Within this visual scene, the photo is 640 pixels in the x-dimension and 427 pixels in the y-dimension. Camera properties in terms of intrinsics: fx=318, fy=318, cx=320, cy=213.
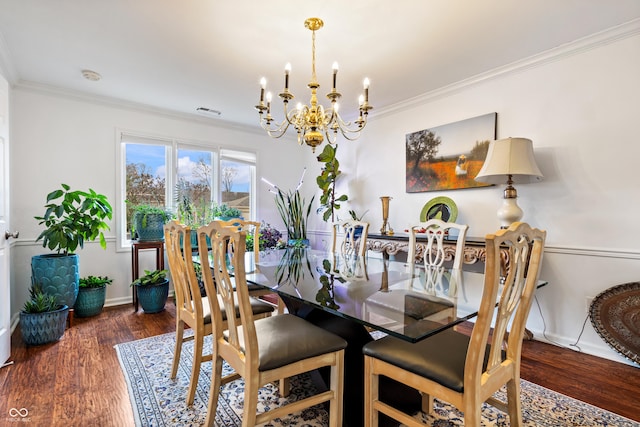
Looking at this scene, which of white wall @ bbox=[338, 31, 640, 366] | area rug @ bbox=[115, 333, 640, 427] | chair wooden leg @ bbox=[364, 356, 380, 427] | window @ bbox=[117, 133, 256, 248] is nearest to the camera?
chair wooden leg @ bbox=[364, 356, 380, 427]

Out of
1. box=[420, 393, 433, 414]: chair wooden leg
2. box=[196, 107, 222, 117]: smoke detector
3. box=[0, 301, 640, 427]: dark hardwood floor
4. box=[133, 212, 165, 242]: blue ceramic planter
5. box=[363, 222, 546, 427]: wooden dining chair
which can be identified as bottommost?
box=[0, 301, 640, 427]: dark hardwood floor

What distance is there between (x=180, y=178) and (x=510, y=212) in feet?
12.5

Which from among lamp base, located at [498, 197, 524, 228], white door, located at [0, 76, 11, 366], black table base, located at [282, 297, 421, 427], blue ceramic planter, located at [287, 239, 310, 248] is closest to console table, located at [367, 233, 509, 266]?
lamp base, located at [498, 197, 524, 228]

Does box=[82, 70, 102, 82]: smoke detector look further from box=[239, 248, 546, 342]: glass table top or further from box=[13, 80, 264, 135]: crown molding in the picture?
box=[239, 248, 546, 342]: glass table top

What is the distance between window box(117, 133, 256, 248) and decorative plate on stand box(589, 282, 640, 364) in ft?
13.4

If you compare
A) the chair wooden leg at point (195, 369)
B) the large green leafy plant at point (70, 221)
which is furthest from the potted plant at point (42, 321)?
the chair wooden leg at point (195, 369)

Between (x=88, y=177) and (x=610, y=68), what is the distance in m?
4.98

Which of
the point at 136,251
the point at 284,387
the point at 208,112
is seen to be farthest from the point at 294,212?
the point at 284,387

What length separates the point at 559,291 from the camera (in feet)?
8.65

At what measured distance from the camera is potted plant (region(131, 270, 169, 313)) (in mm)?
3414

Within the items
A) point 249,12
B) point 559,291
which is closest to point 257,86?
point 249,12

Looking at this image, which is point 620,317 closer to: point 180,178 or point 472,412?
point 472,412

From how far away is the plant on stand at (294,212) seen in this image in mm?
4703

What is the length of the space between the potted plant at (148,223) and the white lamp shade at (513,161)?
134 inches
